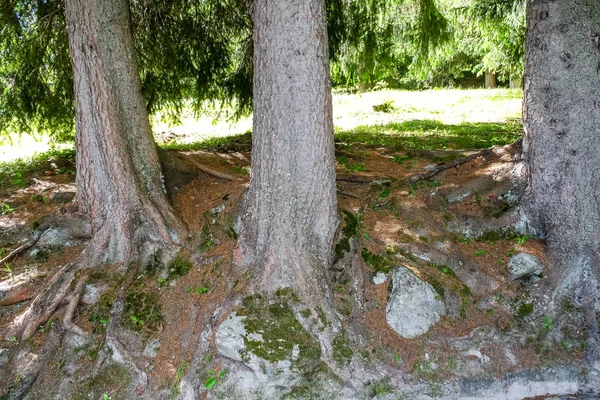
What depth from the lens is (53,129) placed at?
8.08 meters

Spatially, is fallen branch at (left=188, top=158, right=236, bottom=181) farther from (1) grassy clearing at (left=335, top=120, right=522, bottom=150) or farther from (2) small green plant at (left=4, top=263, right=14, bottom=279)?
(1) grassy clearing at (left=335, top=120, right=522, bottom=150)

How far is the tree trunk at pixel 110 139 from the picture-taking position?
5273mm

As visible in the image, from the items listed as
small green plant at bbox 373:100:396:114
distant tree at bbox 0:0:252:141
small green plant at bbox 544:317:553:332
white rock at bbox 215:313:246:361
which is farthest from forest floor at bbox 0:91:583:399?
small green plant at bbox 373:100:396:114

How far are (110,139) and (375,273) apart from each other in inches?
124

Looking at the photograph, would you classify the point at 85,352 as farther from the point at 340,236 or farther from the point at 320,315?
the point at 340,236

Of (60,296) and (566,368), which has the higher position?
(60,296)

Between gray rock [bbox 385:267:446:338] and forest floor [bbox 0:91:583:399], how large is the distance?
0.08m

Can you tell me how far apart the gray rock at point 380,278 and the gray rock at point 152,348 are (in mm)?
2212

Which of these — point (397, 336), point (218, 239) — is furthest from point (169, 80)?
point (397, 336)

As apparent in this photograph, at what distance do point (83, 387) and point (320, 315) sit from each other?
224cm

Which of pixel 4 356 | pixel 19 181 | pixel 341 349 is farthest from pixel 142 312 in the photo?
pixel 19 181

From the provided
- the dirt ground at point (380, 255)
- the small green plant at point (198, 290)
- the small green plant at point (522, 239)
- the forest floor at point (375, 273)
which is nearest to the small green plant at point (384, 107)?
the forest floor at point (375, 273)

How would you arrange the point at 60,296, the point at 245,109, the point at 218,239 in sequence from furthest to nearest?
the point at 245,109, the point at 218,239, the point at 60,296

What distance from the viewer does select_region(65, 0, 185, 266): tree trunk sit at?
527cm
